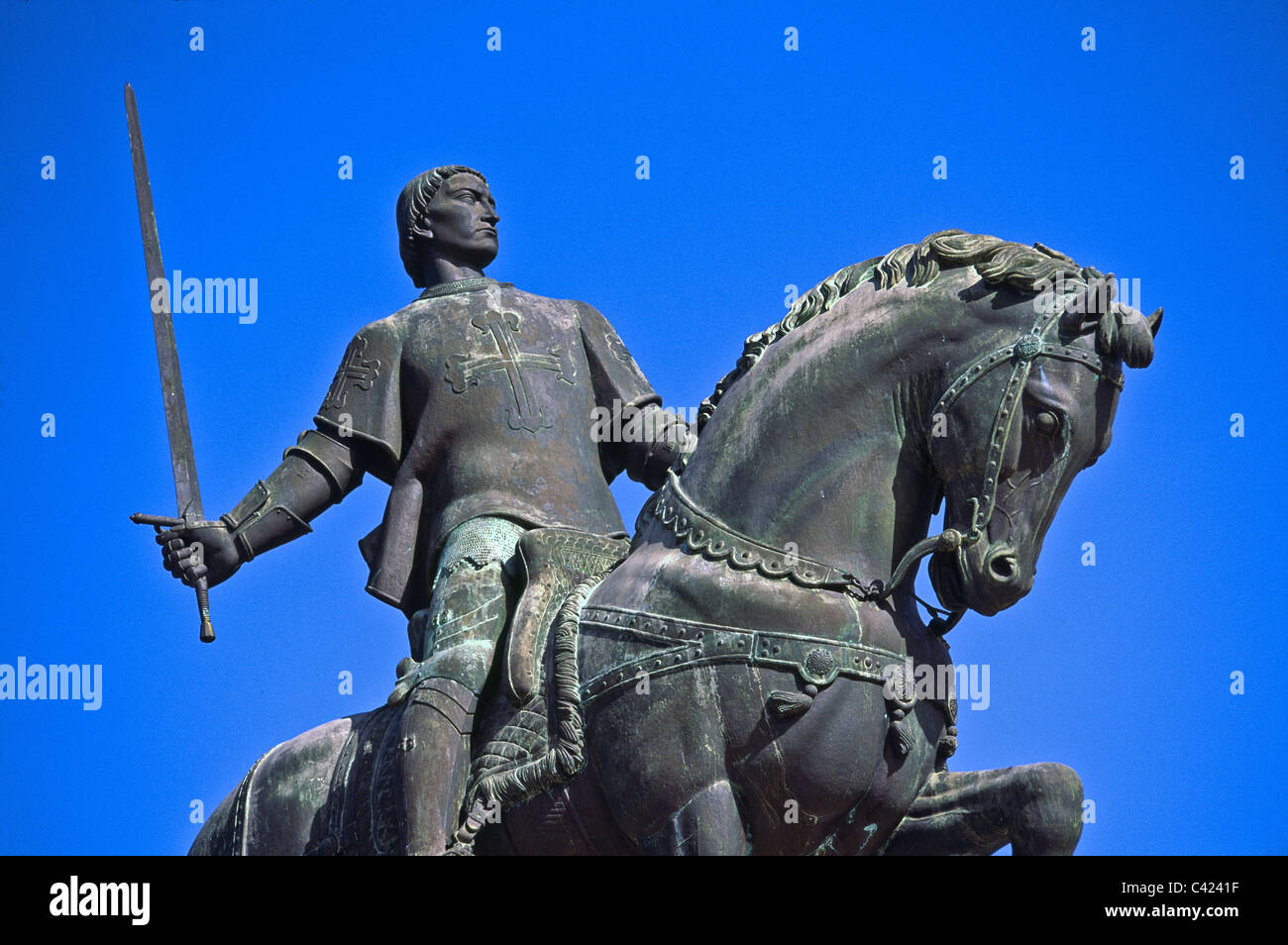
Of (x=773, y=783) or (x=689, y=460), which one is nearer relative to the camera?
(x=773, y=783)

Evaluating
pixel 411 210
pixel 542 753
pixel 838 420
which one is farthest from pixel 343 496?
pixel 838 420

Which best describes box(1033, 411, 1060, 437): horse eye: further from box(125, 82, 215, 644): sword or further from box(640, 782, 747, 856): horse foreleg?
box(125, 82, 215, 644): sword

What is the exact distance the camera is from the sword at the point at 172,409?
11883 mm

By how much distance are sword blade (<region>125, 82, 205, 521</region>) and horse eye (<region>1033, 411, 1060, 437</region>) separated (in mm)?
4623

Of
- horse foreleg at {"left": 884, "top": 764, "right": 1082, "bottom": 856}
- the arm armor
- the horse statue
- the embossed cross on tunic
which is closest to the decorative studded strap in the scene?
the horse statue

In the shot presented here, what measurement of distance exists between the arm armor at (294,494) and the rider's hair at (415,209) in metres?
1.24

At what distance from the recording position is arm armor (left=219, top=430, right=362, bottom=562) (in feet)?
39.8

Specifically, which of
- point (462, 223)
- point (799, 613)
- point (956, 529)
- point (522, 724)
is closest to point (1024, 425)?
point (956, 529)

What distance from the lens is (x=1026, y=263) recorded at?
1005 cm

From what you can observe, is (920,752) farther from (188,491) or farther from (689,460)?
(188,491)

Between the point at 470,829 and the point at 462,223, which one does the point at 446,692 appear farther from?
the point at 462,223

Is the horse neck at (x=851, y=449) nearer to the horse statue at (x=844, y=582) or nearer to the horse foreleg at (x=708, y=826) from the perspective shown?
the horse statue at (x=844, y=582)

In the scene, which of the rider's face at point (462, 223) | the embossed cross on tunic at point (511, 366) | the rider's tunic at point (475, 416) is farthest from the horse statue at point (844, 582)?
the rider's face at point (462, 223)

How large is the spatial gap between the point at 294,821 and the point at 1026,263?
460 centimetres
